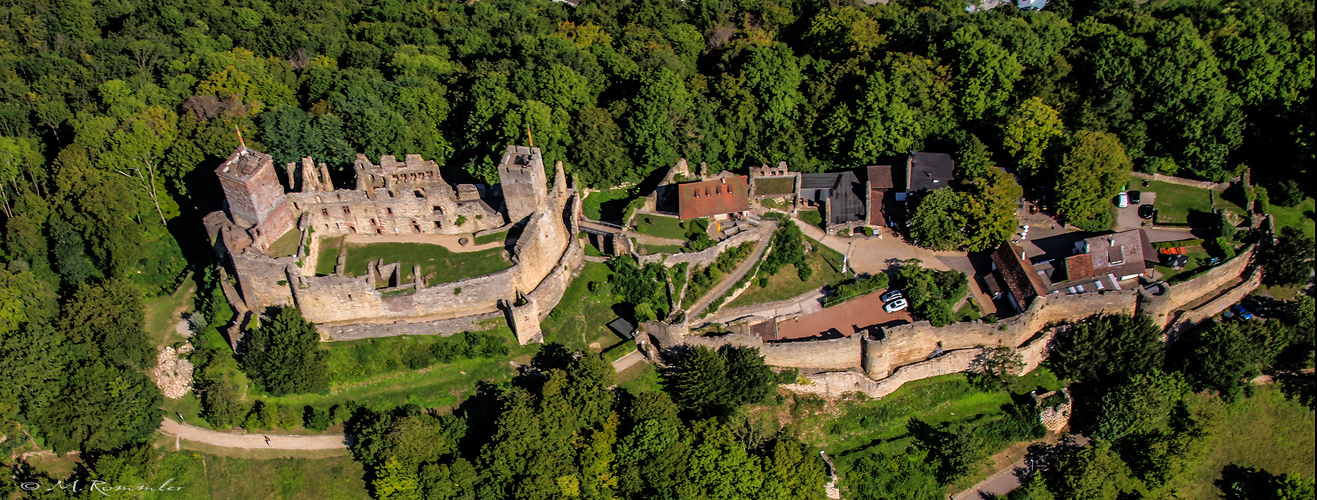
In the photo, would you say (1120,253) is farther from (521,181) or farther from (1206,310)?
(521,181)

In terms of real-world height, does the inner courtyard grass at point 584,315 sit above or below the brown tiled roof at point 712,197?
below

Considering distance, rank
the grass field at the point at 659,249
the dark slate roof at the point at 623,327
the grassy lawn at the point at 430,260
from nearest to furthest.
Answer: the dark slate roof at the point at 623,327 < the grassy lawn at the point at 430,260 < the grass field at the point at 659,249

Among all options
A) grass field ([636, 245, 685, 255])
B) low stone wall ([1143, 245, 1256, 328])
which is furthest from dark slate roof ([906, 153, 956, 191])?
grass field ([636, 245, 685, 255])

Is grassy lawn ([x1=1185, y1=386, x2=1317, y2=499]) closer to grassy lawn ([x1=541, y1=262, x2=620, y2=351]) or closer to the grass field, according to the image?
the grass field

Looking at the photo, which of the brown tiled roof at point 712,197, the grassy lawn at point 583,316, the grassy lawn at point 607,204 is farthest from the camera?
the grassy lawn at point 607,204

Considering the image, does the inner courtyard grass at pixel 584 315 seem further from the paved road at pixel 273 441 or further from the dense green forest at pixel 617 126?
the paved road at pixel 273 441

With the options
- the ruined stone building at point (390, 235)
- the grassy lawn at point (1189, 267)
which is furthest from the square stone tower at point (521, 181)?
the grassy lawn at point (1189, 267)

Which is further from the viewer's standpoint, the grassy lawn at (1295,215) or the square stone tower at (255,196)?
the grassy lawn at (1295,215)

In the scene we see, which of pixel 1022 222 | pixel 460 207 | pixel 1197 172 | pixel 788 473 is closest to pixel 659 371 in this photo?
pixel 788 473
